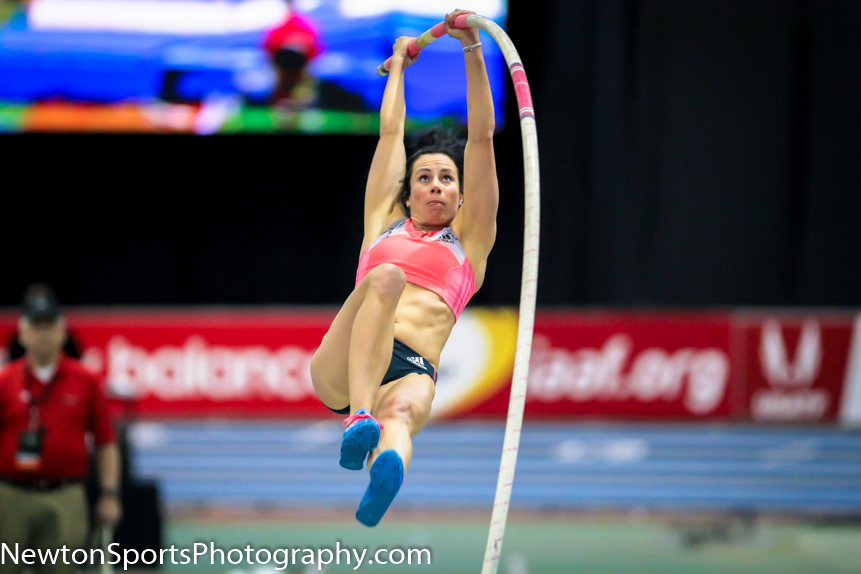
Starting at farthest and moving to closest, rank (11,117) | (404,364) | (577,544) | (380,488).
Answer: (11,117) → (577,544) → (404,364) → (380,488)

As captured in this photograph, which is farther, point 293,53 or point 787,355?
point 293,53

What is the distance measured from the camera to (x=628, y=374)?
23.1 ft

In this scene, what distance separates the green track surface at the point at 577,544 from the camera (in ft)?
19.5

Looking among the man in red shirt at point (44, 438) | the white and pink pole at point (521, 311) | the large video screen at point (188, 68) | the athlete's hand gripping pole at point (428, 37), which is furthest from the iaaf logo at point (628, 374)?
the white and pink pole at point (521, 311)

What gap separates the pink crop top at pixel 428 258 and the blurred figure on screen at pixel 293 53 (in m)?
5.28

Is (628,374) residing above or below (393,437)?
below

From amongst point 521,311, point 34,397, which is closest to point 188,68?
point 34,397

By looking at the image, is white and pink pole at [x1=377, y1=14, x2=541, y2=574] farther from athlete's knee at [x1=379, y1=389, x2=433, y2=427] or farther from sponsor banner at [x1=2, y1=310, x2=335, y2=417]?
sponsor banner at [x1=2, y1=310, x2=335, y2=417]

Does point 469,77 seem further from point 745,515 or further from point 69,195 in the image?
point 69,195

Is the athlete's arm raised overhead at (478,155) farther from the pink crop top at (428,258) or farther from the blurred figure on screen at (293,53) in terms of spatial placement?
the blurred figure on screen at (293,53)

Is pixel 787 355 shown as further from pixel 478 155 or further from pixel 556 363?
pixel 478 155

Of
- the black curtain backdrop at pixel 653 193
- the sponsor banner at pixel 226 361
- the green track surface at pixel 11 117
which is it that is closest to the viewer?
the sponsor banner at pixel 226 361

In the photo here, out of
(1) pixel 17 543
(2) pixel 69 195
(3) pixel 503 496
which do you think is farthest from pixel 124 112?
(3) pixel 503 496

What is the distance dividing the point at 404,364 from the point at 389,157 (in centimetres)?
68
